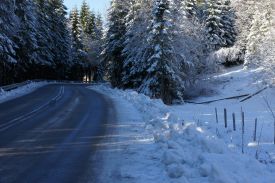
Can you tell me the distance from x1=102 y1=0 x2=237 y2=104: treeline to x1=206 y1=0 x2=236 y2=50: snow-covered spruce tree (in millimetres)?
9487

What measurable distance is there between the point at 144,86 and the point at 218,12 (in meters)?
28.9

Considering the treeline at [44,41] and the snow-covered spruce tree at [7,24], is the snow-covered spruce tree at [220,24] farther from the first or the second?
the snow-covered spruce tree at [7,24]

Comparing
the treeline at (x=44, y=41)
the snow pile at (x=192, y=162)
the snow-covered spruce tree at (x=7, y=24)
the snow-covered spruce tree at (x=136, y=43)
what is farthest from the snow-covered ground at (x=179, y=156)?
the snow-covered spruce tree at (x=136, y=43)

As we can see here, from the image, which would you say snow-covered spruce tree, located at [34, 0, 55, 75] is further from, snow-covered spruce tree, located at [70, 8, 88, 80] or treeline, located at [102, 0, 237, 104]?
snow-covered spruce tree, located at [70, 8, 88, 80]

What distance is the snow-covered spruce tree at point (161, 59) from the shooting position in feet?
114

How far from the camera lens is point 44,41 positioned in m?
61.6

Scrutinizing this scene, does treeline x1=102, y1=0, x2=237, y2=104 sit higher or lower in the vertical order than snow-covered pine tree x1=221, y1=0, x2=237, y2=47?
lower

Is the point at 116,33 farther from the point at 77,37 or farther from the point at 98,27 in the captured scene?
the point at 98,27

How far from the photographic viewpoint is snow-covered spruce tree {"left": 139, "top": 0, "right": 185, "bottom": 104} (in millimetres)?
34625

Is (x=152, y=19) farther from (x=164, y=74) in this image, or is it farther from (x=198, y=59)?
(x=198, y=59)

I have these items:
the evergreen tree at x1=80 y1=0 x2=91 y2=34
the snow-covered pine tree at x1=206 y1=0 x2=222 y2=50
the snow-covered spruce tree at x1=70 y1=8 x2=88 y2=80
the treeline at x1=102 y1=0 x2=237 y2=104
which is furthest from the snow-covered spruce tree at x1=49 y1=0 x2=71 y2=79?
the snow-covered pine tree at x1=206 y1=0 x2=222 y2=50

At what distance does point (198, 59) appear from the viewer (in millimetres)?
43312

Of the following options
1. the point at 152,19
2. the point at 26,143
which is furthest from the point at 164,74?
the point at 26,143

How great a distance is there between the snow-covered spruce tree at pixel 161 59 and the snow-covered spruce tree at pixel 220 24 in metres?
22.6
